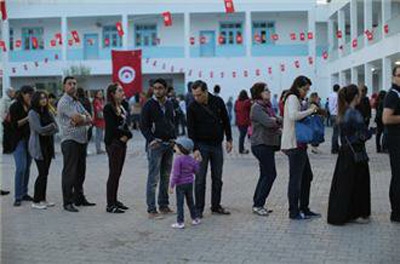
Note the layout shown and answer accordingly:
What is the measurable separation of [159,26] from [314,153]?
26681 mm

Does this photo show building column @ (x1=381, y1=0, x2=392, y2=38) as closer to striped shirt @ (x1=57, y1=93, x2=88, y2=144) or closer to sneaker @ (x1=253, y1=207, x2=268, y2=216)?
sneaker @ (x1=253, y1=207, x2=268, y2=216)

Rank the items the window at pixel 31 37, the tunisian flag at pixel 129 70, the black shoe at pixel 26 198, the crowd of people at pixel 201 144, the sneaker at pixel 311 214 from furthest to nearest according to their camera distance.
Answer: the window at pixel 31 37 → the tunisian flag at pixel 129 70 → the black shoe at pixel 26 198 → the sneaker at pixel 311 214 → the crowd of people at pixel 201 144

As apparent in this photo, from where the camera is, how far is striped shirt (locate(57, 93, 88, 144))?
8.21m

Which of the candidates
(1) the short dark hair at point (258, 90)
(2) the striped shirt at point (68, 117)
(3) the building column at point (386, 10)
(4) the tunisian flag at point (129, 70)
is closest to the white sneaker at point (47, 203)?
(2) the striped shirt at point (68, 117)

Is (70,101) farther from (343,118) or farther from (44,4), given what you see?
(44,4)

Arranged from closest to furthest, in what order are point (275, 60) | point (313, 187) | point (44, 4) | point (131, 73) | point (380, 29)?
point (313, 187) < point (131, 73) < point (380, 29) < point (275, 60) < point (44, 4)

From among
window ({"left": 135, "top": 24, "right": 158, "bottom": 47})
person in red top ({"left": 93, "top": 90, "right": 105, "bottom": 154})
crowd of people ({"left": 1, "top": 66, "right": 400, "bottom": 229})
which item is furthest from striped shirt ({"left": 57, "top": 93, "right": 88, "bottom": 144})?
window ({"left": 135, "top": 24, "right": 158, "bottom": 47})

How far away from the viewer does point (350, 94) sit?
23.5 feet

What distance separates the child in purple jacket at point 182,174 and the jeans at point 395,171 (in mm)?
2395

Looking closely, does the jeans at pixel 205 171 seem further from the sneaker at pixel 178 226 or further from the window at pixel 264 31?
the window at pixel 264 31

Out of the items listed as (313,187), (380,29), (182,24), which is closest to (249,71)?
(182,24)

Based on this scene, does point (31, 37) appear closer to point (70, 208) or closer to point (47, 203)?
point (47, 203)

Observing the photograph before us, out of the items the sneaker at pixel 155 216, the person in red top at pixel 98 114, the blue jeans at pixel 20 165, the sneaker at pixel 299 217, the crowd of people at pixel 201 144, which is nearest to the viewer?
the crowd of people at pixel 201 144

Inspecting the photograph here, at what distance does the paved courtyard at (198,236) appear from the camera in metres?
5.87
